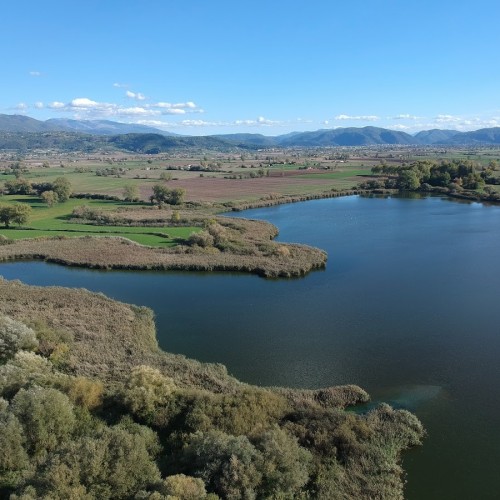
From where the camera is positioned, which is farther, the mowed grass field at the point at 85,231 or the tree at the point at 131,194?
the tree at the point at 131,194

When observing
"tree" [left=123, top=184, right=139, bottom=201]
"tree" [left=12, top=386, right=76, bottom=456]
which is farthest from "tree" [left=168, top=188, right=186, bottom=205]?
"tree" [left=12, top=386, right=76, bottom=456]

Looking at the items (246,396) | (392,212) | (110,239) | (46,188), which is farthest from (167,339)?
(46,188)

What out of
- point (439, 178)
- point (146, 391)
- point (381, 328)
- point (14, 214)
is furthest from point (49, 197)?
point (439, 178)

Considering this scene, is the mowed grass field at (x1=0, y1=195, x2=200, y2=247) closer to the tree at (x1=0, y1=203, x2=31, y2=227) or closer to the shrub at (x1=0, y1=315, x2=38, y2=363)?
the tree at (x1=0, y1=203, x2=31, y2=227)

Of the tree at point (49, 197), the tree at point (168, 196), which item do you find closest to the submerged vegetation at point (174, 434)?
the tree at point (168, 196)

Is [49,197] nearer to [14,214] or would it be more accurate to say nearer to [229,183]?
[14,214]

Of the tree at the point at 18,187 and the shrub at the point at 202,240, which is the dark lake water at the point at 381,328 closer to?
the shrub at the point at 202,240

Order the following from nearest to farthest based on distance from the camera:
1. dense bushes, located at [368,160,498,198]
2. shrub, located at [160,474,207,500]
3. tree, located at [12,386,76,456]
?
shrub, located at [160,474,207,500]
tree, located at [12,386,76,456]
dense bushes, located at [368,160,498,198]
